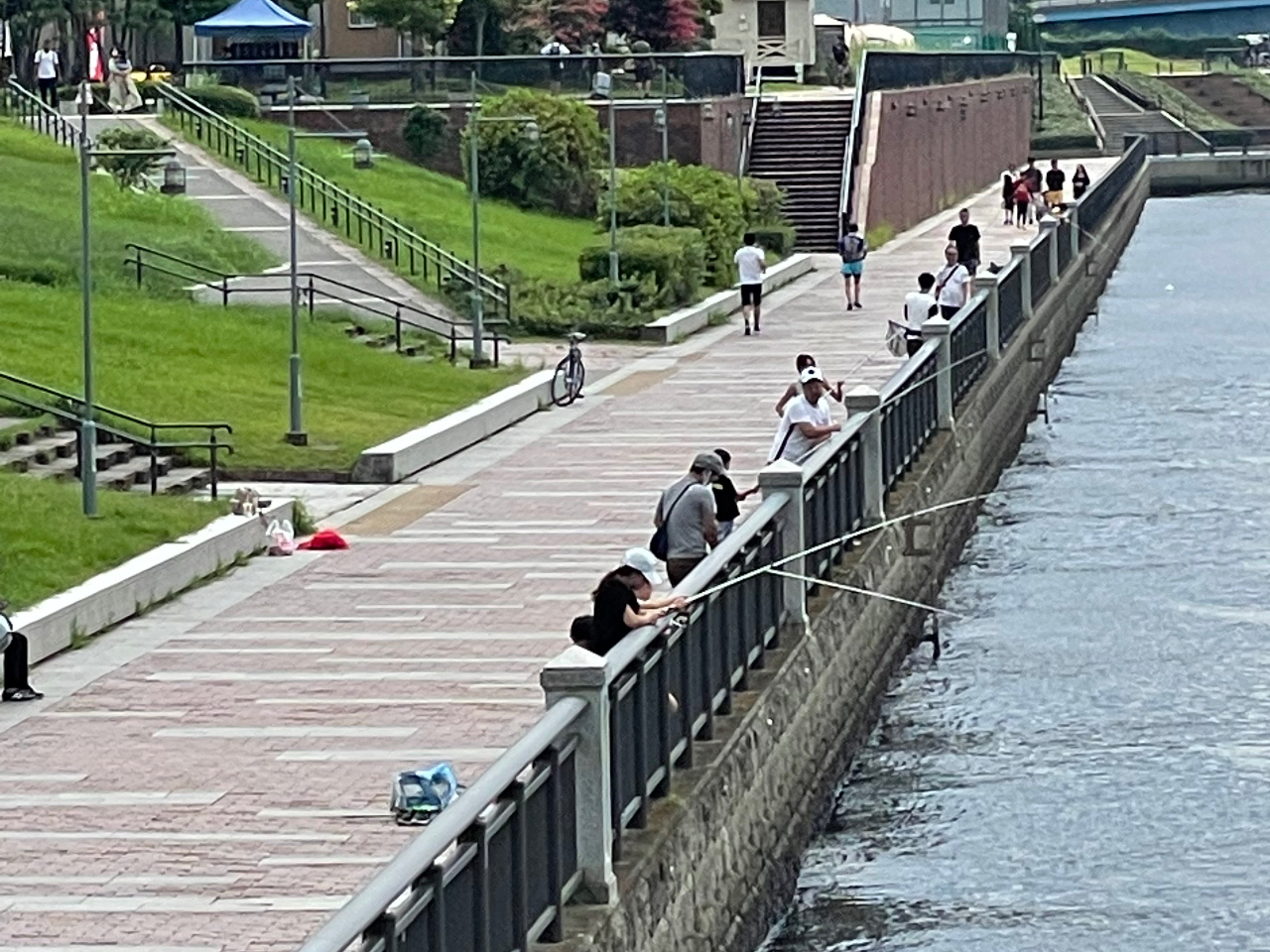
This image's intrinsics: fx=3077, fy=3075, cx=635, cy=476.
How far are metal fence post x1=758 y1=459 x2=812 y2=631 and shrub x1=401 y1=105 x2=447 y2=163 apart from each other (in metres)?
43.2

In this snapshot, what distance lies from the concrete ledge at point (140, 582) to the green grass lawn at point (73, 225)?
47.5 feet

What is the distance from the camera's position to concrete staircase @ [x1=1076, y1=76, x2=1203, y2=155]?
4537 inches

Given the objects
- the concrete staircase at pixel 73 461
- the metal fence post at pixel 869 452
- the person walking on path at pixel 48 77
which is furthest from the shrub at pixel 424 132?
the metal fence post at pixel 869 452

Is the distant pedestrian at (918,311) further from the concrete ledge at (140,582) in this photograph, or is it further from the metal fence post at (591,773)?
the metal fence post at (591,773)

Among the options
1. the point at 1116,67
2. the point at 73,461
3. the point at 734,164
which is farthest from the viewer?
the point at 1116,67

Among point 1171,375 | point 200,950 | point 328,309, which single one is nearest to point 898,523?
point 200,950

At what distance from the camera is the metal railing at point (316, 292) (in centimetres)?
4181

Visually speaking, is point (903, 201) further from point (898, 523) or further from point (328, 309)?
point (898, 523)

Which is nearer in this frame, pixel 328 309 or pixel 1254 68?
pixel 328 309

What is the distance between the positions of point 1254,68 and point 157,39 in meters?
90.4

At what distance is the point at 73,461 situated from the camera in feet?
90.7

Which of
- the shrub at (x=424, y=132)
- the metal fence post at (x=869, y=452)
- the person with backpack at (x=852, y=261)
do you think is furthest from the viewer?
the shrub at (x=424, y=132)

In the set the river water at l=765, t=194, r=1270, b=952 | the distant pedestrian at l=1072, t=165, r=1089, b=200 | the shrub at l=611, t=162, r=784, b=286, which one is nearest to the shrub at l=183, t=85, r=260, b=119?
the shrub at l=611, t=162, r=784, b=286

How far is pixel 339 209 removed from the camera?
52031mm
